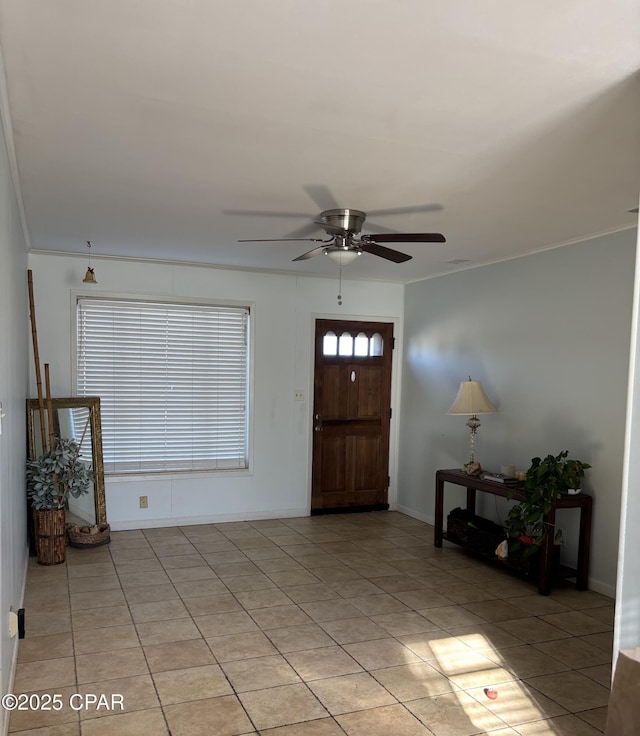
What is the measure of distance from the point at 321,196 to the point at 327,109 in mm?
1157

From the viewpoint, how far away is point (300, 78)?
214 centimetres

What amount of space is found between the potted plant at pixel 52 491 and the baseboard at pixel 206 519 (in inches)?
35.7

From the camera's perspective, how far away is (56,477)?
4.83 metres

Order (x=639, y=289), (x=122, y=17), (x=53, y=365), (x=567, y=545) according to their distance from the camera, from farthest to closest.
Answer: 1. (x=53, y=365)
2. (x=567, y=545)
3. (x=639, y=289)
4. (x=122, y=17)

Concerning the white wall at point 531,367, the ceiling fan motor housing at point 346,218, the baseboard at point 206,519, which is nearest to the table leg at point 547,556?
the white wall at point 531,367

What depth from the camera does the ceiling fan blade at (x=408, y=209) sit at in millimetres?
3717

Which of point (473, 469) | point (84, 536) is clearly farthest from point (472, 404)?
point (84, 536)

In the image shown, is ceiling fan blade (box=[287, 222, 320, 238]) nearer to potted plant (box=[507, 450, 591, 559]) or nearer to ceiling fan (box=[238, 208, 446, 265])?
ceiling fan (box=[238, 208, 446, 265])

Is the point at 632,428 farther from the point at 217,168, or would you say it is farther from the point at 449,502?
the point at 449,502

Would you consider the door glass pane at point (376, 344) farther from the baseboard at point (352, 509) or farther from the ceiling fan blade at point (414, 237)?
the ceiling fan blade at point (414, 237)

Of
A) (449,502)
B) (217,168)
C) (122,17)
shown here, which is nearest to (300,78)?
(122,17)

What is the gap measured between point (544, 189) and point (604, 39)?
149 cm

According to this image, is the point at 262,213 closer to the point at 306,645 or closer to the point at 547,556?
the point at 306,645

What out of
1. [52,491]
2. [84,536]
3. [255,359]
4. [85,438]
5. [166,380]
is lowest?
[84,536]
